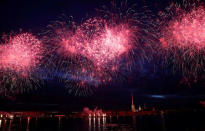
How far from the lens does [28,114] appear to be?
190750 mm

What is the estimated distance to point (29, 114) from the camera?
630ft

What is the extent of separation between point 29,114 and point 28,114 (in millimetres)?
1400
